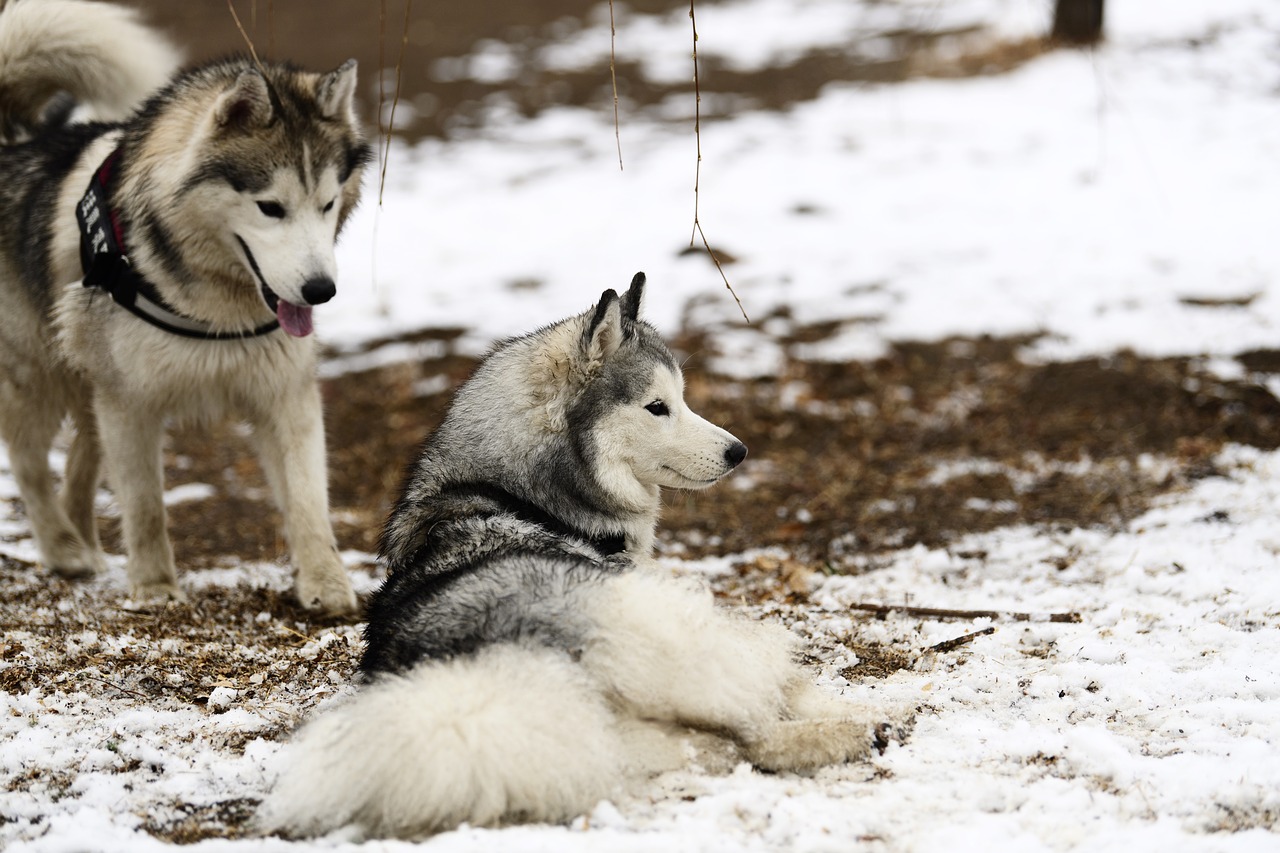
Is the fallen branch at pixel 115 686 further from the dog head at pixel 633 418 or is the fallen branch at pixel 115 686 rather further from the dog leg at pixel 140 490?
the dog head at pixel 633 418

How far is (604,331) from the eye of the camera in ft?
13.1

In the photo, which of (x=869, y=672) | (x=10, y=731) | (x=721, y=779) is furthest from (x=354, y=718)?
(x=869, y=672)

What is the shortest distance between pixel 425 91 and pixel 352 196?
11439 millimetres

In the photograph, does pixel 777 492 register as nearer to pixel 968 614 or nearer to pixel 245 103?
pixel 968 614

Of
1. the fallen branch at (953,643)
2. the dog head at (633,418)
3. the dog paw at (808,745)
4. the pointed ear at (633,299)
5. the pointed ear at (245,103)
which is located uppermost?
the pointed ear at (245,103)

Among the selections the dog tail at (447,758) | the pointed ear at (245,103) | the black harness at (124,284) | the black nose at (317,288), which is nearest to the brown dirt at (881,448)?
the black harness at (124,284)

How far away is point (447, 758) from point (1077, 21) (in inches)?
528

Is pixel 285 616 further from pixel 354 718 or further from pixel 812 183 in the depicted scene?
pixel 812 183

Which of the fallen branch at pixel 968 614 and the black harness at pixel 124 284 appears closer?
the fallen branch at pixel 968 614

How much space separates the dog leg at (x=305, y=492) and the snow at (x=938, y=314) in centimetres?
39

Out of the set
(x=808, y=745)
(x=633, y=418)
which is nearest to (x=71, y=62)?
(x=633, y=418)

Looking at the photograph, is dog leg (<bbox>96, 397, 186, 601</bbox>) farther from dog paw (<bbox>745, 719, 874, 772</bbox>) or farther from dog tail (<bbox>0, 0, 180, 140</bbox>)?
dog paw (<bbox>745, 719, 874, 772</bbox>)

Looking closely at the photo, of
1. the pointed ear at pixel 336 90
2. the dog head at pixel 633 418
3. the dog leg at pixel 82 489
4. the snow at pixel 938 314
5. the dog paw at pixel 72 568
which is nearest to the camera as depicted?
the snow at pixel 938 314

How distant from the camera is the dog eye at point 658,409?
13.5 ft
